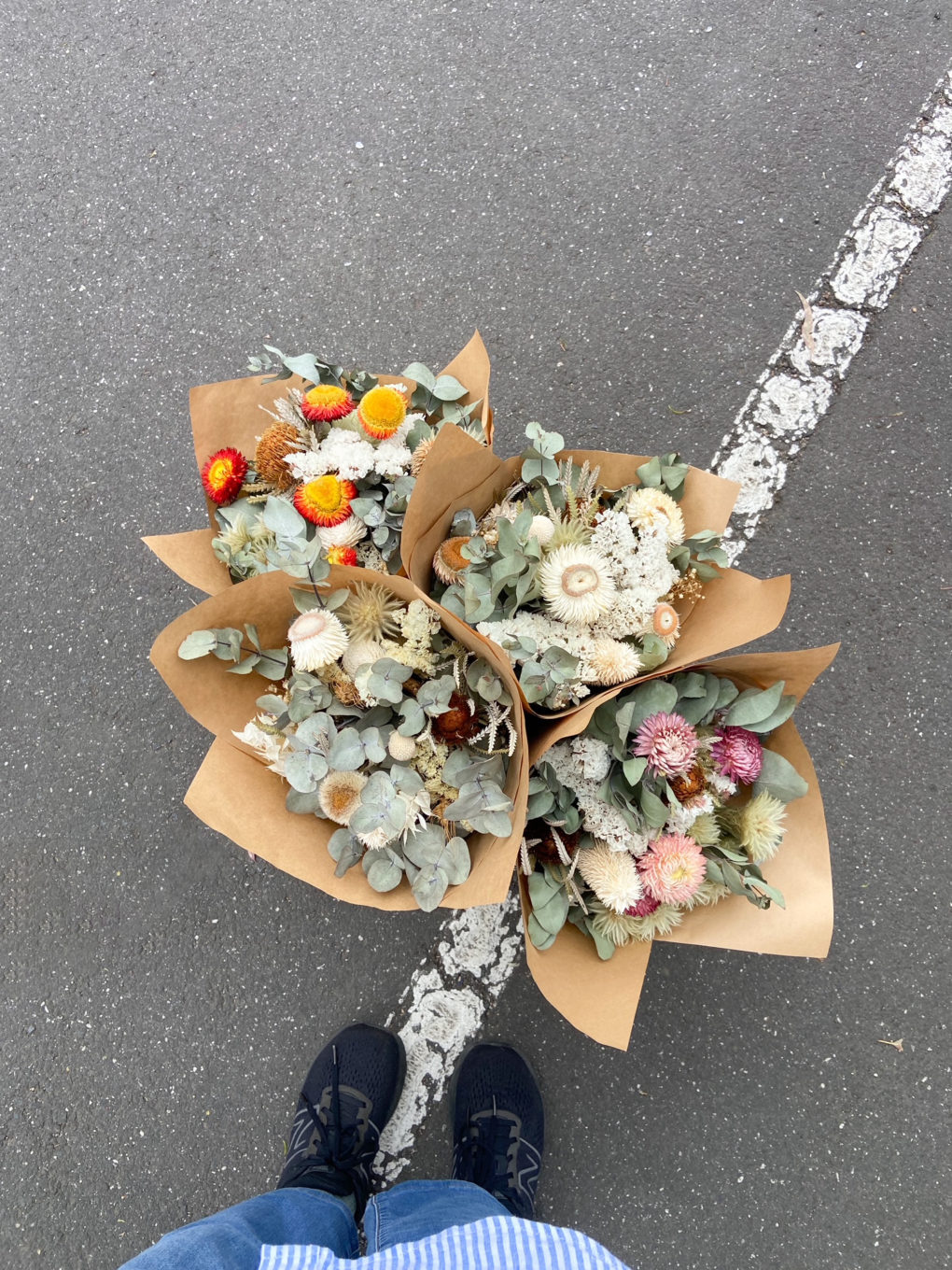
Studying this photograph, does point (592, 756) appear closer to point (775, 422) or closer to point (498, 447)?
point (498, 447)

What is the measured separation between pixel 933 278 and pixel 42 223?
2.14m

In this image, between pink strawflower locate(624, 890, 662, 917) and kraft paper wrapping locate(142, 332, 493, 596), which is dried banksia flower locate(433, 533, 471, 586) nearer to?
kraft paper wrapping locate(142, 332, 493, 596)

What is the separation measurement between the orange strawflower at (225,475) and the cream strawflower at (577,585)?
44 cm

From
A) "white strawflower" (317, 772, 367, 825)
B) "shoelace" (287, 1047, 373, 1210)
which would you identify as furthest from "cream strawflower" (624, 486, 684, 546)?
"shoelace" (287, 1047, 373, 1210)

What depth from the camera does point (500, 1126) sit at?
146 centimetres

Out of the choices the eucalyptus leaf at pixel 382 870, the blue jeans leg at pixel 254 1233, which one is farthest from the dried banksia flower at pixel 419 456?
the blue jeans leg at pixel 254 1233

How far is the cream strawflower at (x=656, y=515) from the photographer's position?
37.0 inches

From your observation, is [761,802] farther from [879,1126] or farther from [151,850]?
[151,850]

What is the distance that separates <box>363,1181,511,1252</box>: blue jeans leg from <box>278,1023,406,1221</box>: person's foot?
0.14 m

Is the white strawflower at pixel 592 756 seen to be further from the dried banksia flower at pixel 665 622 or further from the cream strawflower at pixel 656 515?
the cream strawflower at pixel 656 515

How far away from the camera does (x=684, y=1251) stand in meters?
1.48

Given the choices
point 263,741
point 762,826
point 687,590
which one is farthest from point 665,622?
point 263,741

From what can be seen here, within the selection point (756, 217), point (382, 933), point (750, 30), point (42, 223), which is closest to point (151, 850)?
point (382, 933)

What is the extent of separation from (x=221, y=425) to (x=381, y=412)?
9.5 inches
